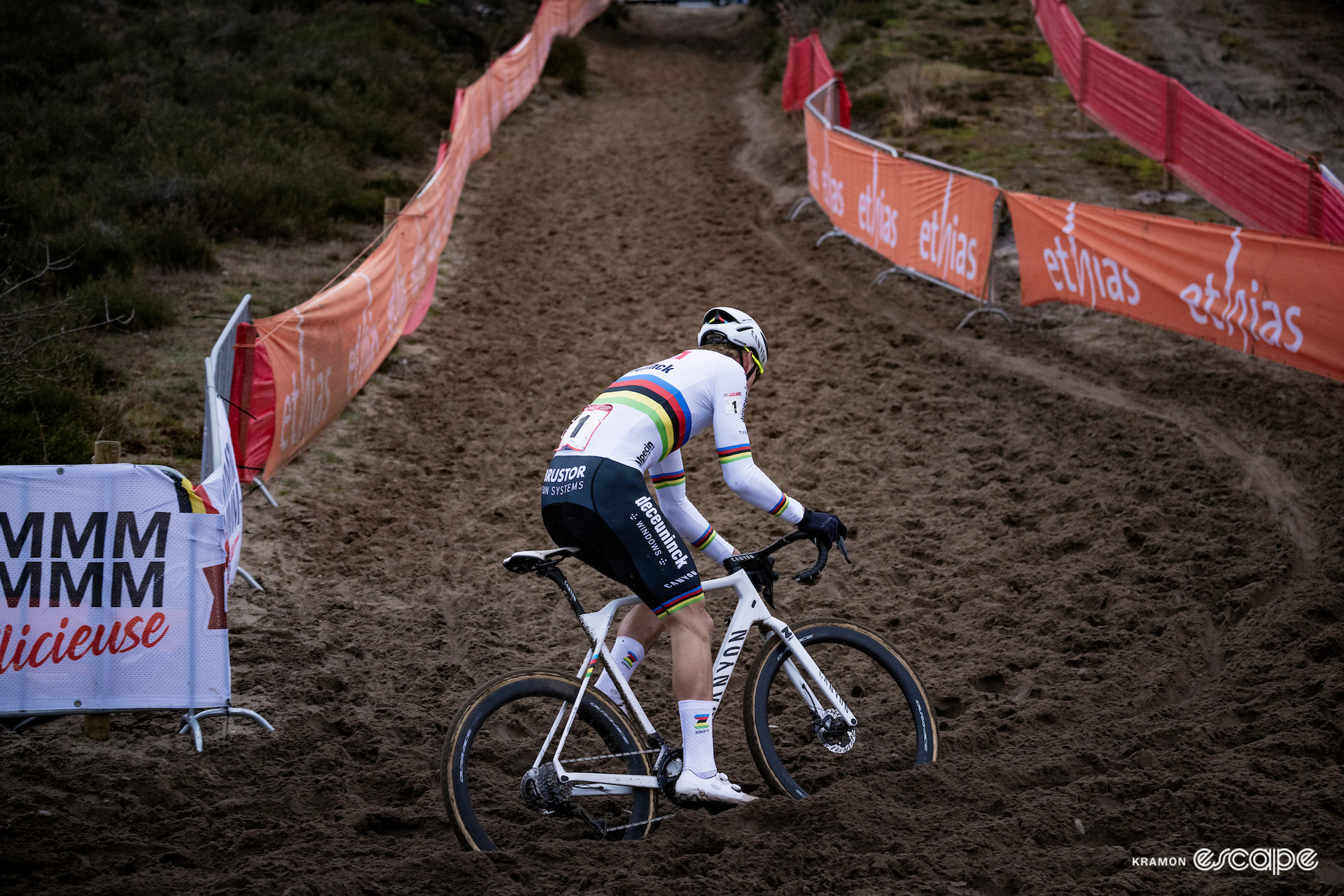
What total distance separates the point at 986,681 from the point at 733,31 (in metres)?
35.7

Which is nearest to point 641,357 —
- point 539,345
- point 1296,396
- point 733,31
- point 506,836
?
Answer: point 539,345

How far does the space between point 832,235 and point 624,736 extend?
12.1 m

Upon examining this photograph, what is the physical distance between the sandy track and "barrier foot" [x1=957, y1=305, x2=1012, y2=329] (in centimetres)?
12

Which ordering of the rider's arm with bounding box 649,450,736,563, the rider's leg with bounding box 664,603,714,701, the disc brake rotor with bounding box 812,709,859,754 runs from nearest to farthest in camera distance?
the rider's leg with bounding box 664,603,714,701 → the disc brake rotor with bounding box 812,709,859,754 → the rider's arm with bounding box 649,450,736,563

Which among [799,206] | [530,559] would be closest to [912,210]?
[799,206]

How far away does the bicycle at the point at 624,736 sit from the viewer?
3.90 m

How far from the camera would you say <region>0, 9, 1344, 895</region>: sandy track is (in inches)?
150

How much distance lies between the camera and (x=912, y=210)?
12.9 m

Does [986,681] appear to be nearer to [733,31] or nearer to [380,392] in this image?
[380,392]

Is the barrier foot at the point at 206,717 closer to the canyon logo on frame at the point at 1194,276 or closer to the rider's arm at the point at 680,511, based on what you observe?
the rider's arm at the point at 680,511

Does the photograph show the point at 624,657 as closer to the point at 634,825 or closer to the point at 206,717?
the point at 634,825

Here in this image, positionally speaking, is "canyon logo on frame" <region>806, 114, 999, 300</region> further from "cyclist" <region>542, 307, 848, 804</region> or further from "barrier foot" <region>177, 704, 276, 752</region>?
"barrier foot" <region>177, 704, 276, 752</region>

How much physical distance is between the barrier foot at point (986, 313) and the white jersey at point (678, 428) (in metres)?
7.62

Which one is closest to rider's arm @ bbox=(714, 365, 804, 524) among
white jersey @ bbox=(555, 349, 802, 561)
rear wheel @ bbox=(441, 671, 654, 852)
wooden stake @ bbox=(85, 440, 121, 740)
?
white jersey @ bbox=(555, 349, 802, 561)
